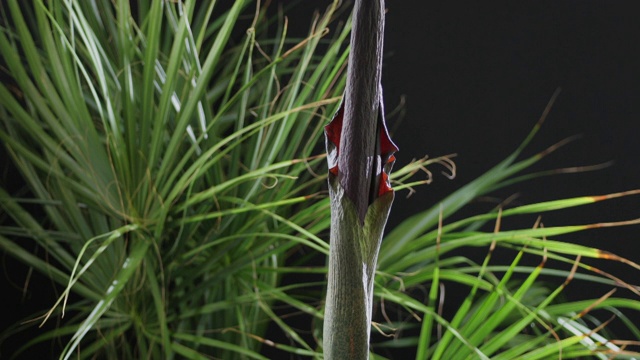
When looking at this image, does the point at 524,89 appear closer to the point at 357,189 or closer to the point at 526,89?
the point at 526,89

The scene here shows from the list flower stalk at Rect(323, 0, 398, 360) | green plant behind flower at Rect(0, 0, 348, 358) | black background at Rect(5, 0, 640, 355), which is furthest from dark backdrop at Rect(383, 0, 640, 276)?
flower stalk at Rect(323, 0, 398, 360)

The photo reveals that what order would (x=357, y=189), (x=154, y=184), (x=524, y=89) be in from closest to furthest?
(x=357, y=189) → (x=154, y=184) → (x=524, y=89)

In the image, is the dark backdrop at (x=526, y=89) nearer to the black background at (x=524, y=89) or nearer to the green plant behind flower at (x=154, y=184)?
the black background at (x=524, y=89)

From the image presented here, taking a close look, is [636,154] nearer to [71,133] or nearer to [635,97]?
[635,97]

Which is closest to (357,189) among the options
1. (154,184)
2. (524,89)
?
(154,184)

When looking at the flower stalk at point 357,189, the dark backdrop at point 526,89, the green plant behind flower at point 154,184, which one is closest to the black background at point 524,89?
the dark backdrop at point 526,89
